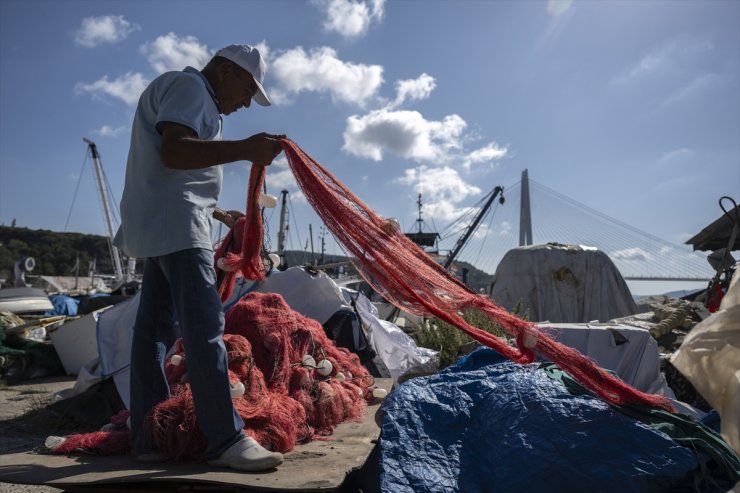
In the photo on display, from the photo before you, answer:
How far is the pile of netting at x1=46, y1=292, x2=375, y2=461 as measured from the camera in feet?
6.95

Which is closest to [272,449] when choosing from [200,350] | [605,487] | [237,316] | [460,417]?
[200,350]

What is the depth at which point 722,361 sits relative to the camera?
74.4 inches

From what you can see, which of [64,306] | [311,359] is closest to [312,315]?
[311,359]

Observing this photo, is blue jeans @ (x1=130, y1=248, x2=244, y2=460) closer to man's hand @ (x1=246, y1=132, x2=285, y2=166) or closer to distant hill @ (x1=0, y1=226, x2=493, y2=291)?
man's hand @ (x1=246, y1=132, x2=285, y2=166)

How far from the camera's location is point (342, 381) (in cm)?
317

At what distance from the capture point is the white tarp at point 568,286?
426 inches

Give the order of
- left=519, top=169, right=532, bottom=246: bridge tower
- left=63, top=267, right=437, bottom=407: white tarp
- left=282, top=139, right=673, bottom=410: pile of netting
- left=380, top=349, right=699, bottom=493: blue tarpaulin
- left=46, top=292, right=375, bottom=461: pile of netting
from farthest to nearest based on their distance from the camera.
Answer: left=519, top=169, right=532, bottom=246: bridge tower, left=63, top=267, right=437, bottom=407: white tarp, left=282, top=139, right=673, bottom=410: pile of netting, left=46, top=292, right=375, bottom=461: pile of netting, left=380, top=349, right=699, bottom=493: blue tarpaulin

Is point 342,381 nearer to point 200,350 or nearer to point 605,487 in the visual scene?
point 200,350

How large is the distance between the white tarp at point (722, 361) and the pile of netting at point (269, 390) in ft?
5.61

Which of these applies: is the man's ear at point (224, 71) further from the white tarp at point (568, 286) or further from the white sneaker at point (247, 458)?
the white tarp at point (568, 286)

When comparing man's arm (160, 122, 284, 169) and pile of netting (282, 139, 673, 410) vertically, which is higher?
man's arm (160, 122, 284, 169)

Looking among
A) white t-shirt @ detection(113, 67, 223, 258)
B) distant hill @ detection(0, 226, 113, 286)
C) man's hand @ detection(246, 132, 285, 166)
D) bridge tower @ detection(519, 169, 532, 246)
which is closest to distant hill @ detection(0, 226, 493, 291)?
distant hill @ detection(0, 226, 113, 286)

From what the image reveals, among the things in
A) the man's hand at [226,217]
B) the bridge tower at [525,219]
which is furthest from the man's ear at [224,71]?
the bridge tower at [525,219]

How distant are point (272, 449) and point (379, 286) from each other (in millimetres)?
890
